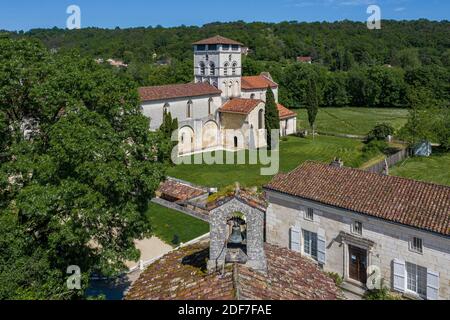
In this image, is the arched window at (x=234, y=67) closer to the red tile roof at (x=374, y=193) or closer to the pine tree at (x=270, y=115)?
the pine tree at (x=270, y=115)

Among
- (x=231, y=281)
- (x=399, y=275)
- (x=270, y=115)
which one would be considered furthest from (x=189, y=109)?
(x=231, y=281)

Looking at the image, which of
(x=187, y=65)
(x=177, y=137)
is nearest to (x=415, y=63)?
(x=187, y=65)

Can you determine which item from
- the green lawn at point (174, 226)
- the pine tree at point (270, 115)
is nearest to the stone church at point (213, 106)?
the pine tree at point (270, 115)

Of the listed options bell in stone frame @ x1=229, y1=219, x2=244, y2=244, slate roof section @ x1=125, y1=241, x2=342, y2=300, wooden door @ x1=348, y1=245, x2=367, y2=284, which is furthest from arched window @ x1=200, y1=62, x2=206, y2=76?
bell in stone frame @ x1=229, y1=219, x2=244, y2=244

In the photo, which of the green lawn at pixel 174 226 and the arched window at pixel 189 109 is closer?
the green lawn at pixel 174 226

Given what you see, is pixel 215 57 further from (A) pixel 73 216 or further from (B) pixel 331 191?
(A) pixel 73 216

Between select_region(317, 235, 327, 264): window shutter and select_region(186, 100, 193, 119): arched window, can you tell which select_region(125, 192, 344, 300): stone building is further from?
select_region(186, 100, 193, 119): arched window
